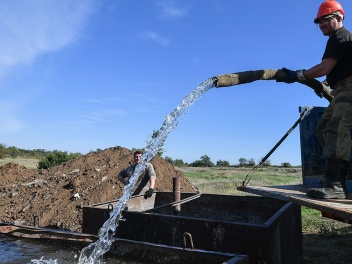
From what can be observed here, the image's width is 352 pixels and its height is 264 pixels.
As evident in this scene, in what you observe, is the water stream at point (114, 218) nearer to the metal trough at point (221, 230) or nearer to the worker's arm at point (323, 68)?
the metal trough at point (221, 230)

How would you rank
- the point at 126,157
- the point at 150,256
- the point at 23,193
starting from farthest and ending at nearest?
the point at 126,157 → the point at 23,193 → the point at 150,256

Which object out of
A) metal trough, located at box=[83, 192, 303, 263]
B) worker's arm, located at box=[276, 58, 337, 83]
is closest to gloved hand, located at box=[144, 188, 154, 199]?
metal trough, located at box=[83, 192, 303, 263]

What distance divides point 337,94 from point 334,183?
958 millimetres

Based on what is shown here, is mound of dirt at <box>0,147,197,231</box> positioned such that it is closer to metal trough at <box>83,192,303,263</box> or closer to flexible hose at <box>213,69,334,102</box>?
metal trough at <box>83,192,303,263</box>

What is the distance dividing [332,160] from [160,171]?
9.41 m

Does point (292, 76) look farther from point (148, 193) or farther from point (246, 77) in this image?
point (148, 193)

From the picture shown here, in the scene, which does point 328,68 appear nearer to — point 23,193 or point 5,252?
point 5,252

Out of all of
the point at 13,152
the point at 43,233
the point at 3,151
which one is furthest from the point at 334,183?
the point at 13,152

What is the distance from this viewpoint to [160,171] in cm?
1278

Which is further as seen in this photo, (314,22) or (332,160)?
(314,22)

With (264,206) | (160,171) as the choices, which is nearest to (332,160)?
(264,206)

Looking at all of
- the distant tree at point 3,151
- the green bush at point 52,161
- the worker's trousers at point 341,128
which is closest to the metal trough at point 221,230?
the worker's trousers at point 341,128

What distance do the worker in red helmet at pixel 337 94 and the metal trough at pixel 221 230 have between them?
72 centimetres

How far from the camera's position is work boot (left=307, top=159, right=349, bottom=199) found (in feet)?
11.7
